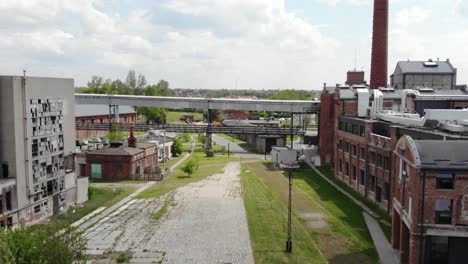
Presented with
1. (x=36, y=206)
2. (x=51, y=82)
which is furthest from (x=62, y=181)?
(x=51, y=82)

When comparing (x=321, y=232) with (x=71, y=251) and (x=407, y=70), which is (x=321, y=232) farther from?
(x=407, y=70)

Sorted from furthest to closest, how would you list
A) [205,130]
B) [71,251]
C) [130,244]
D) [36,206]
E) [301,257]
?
[205,130] < [36,206] < [130,244] < [301,257] < [71,251]

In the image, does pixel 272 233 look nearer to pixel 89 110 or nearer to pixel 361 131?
pixel 361 131

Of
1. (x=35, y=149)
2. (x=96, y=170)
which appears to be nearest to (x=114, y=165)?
(x=96, y=170)

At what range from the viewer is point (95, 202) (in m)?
41.9

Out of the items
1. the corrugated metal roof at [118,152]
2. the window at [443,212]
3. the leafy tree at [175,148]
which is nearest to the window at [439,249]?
the window at [443,212]

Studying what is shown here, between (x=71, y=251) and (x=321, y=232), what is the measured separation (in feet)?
57.7

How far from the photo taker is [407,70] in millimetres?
72312

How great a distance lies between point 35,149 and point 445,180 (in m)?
27.9

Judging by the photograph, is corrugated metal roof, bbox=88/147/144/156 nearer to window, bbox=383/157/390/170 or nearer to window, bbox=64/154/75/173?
window, bbox=64/154/75/173

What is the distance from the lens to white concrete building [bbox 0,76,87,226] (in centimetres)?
3272

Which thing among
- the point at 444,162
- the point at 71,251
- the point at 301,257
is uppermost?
the point at 444,162

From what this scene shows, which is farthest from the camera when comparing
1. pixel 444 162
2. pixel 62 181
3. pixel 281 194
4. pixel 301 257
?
pixel 281 194

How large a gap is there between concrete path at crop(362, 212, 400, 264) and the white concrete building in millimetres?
23947
